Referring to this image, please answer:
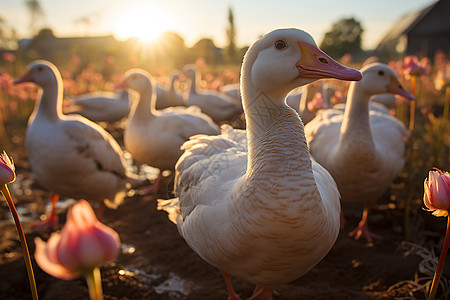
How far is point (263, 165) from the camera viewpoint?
1663 mm

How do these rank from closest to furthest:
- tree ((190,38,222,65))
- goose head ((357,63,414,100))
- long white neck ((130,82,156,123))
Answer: goose head ((357,63,414,100))
long white neck ((130,82,156,123))
tree ((190,38,222,65))

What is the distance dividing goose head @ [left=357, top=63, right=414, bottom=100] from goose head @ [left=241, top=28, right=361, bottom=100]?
194cm

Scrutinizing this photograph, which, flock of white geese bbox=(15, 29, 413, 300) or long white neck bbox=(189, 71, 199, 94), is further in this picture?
long white neck bbox=(189, 71, 199, 94)

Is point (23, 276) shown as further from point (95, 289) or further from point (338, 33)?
point (338, 33)

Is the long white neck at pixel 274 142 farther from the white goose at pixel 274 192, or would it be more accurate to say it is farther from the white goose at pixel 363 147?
the white goose at pixel 363 147

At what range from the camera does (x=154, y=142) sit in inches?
191

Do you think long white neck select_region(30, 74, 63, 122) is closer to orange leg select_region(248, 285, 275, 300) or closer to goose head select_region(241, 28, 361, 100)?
orange leg select_region(248, 285, 275, 300)

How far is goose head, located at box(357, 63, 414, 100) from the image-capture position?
345 centimetres

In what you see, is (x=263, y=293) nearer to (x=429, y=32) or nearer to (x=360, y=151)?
(x=360, y=151)

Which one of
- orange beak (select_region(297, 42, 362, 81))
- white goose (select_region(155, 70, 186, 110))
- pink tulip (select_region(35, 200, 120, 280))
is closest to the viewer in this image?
pink tulip (select_region(35, 200, 120, 280))

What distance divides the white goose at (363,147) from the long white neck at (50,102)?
3.02 meters

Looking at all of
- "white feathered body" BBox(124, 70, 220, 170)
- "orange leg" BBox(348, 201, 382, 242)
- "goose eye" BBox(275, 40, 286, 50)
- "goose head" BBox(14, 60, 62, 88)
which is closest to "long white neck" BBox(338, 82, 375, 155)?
"orange leg" BBox(348, 201, 382, 242)

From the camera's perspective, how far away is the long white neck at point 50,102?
387 cm

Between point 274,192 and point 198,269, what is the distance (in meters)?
1.96
